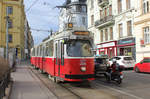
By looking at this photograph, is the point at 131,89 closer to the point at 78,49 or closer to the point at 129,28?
the point at 78,49

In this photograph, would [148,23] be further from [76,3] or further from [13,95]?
[76,3]

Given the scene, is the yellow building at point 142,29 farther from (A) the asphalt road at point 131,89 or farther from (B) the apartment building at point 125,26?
(A) the asphalt road at point 131,89

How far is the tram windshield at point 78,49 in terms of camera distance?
9.71 m

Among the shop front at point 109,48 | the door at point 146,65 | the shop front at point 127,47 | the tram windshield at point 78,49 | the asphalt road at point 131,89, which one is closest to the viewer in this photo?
the asphalt road at point 131,89

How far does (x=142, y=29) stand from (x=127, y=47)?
169 inches

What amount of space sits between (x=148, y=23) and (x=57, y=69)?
17661 millimetres

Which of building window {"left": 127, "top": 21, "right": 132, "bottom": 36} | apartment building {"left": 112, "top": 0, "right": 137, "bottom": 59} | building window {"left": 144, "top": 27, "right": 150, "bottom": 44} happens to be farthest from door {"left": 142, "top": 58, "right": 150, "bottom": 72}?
building window {"left": 127, "top": 21, "right": 132, "bottom": 36}

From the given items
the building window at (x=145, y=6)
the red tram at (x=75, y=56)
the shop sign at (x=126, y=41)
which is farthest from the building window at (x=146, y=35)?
the red tram at (x=75, y=56)

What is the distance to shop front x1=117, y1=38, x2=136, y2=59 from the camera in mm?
27047

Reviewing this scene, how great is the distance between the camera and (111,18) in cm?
3228

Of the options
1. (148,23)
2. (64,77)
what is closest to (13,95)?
(64,77)

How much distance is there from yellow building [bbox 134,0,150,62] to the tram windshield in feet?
53.9

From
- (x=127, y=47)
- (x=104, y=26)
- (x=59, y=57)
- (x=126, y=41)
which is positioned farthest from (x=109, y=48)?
(x=59, y=57)

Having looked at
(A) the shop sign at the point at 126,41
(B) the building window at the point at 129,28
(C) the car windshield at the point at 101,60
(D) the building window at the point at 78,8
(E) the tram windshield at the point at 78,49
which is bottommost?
(C) the car windshield at the point at 101,60
